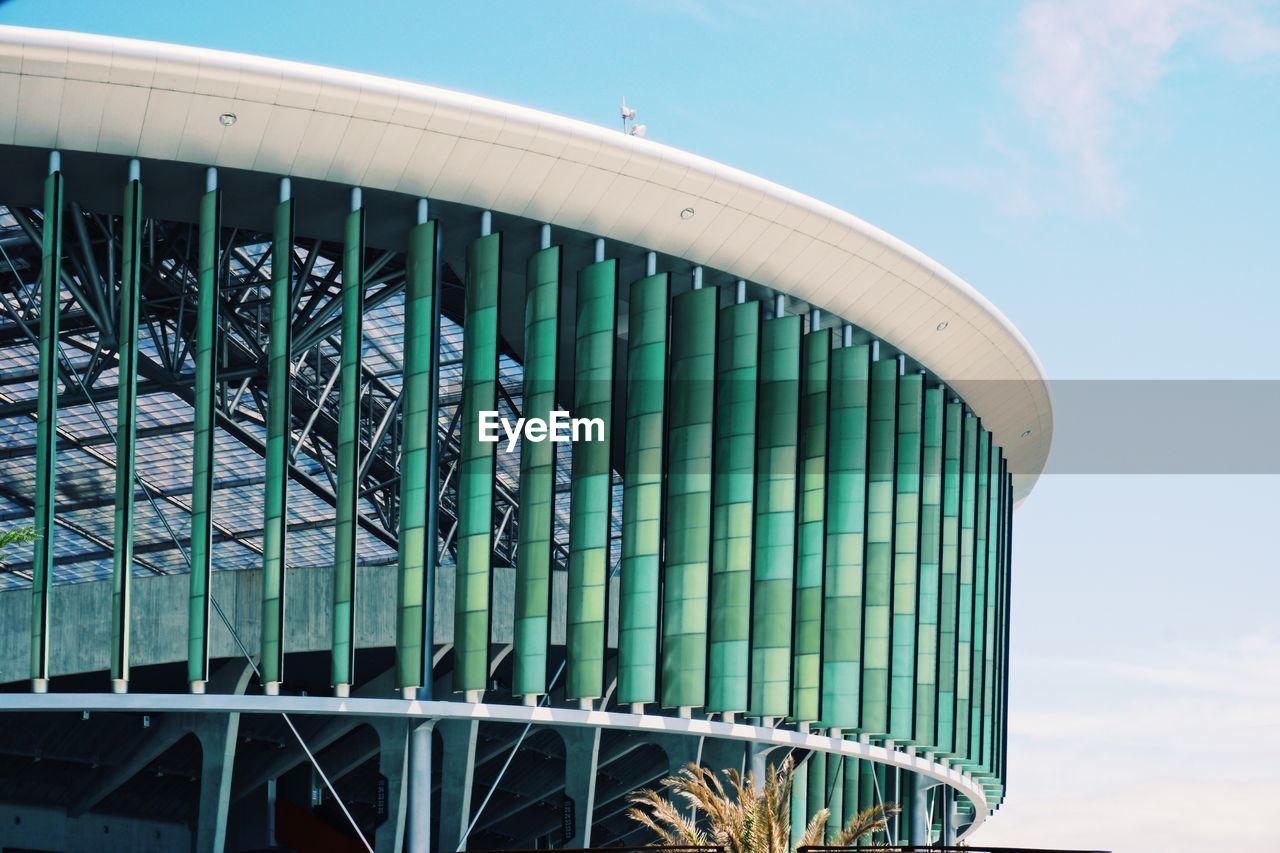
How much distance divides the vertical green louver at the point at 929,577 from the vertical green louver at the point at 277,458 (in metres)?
18.9

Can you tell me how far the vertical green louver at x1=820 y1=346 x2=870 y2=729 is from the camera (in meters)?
42.6

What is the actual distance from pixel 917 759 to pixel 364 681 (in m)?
16.0

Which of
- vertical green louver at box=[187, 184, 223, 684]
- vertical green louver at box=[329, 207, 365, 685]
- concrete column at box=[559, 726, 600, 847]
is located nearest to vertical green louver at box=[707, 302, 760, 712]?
concrete column at box=[559, 726, 600, 847]

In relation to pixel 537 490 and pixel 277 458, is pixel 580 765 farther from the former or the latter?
pixel 277 458

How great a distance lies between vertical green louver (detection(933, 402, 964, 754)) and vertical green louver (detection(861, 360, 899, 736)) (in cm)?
365

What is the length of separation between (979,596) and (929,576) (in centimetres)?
622

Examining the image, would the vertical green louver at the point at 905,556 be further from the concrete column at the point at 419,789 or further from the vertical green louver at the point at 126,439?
the vertical green louver at the point at 126,439

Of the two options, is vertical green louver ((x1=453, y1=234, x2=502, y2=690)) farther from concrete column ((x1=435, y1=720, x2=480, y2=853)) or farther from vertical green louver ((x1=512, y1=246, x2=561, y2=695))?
concrete column ((x1=435, y1=720, x2=480, y2=853))

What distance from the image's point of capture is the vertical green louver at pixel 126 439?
31922 millimetres

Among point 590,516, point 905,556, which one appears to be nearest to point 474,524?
point 590,516

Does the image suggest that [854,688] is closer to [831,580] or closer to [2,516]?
[831,580]

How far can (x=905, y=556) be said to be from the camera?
151ft

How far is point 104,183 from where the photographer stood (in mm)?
34469

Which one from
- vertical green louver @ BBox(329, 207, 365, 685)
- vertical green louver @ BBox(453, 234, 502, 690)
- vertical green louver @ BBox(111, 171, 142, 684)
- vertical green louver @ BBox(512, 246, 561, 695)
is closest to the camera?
vertical green louver @ BBox(111, 171, 142, 684)
